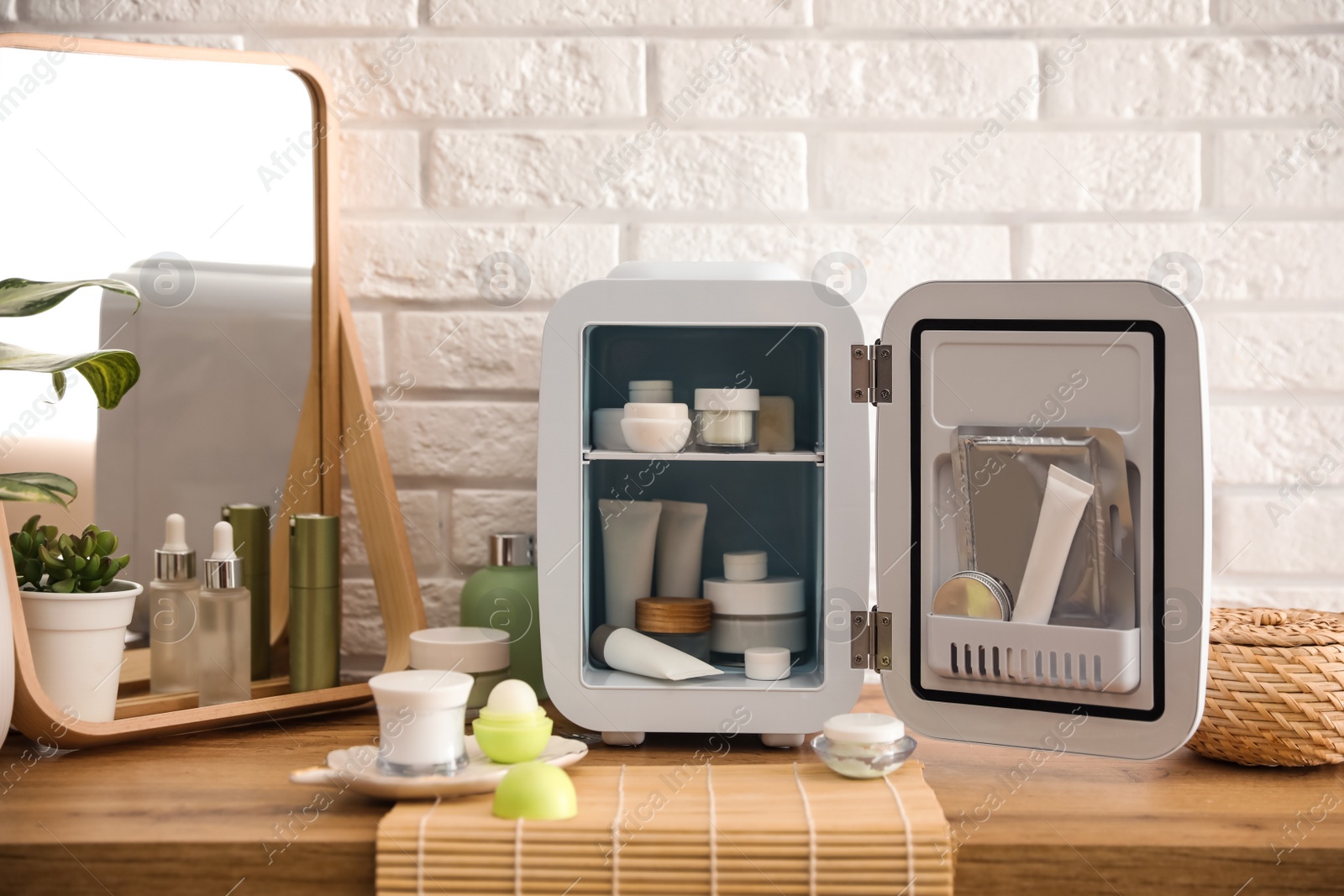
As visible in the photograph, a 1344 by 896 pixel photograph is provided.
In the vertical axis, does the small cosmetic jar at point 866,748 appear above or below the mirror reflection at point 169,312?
below

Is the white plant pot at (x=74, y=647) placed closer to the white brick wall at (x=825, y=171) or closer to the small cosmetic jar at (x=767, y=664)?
the white brick wall at (x=825, y=171)

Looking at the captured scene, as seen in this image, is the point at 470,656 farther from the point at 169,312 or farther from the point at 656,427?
the point at 169,312

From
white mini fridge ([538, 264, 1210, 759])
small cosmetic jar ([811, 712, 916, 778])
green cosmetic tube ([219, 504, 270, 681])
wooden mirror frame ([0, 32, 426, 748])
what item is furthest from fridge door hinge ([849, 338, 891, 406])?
green cosmetic tube ([219, 504, 270, 681])

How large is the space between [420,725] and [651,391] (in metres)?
0.34

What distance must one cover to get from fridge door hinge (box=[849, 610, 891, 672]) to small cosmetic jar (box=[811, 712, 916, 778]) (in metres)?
0.07

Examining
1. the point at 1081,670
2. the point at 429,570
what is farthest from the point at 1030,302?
the point at 429,570

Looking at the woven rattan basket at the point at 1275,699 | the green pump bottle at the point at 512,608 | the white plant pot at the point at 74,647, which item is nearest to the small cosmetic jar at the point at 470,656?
the green pump bottle at the point at 512,608

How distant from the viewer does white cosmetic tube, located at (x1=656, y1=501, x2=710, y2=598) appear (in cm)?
93

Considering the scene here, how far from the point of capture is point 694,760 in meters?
0.78

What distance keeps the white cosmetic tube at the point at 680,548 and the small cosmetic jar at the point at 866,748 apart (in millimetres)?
230

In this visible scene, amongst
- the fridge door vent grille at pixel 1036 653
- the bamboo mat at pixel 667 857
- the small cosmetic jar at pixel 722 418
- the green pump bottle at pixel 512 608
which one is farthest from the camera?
the green pump bottle at pixel 512 608

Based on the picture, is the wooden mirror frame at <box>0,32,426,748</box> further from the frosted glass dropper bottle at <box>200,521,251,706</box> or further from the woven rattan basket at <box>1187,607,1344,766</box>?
the woven rattan basket at <box>1187,607,1344,766</box>

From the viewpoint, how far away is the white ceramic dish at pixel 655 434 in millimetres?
821

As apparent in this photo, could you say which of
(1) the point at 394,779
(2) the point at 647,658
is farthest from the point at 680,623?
(1) the point at 394,779
